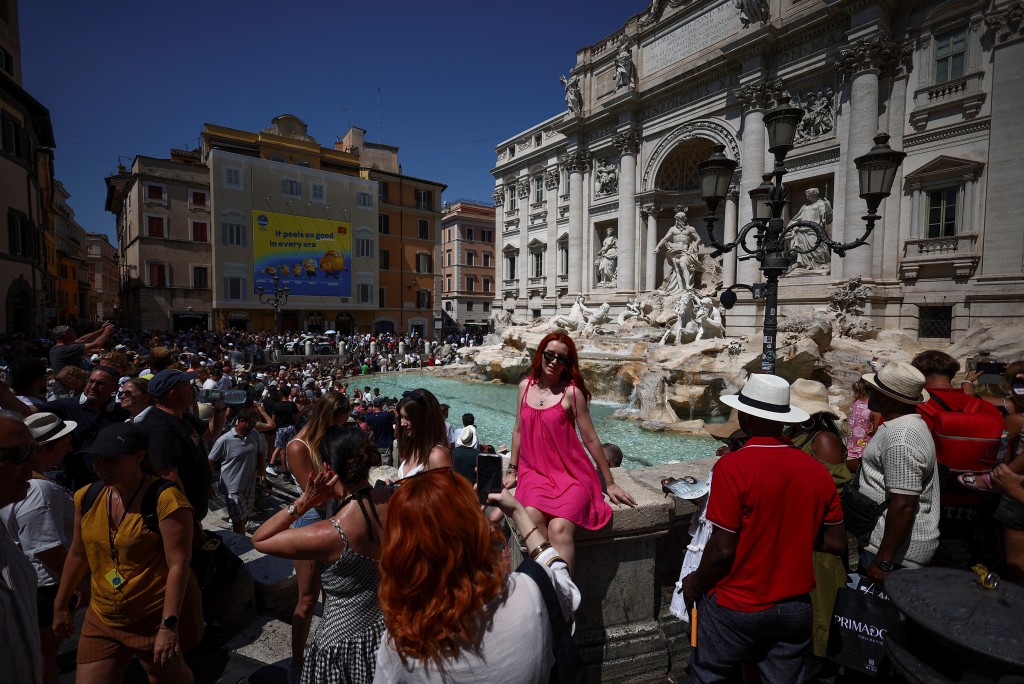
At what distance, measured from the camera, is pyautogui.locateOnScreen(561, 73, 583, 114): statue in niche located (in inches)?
985

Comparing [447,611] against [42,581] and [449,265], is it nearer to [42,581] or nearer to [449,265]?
[42,581]

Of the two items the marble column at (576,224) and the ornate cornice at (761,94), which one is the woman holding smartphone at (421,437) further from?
the marble column at (576,224)

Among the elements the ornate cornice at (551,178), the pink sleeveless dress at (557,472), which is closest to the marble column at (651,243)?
the ornate cornice at (551,178)

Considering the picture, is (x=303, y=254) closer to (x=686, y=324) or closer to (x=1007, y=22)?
(x=686, y=324)

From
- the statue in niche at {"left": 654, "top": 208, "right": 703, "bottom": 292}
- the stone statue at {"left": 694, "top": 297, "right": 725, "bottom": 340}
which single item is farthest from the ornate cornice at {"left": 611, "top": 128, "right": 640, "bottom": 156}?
the stone statue at {"left": 694, "top": 297, "right": 725, "bottom": 340}

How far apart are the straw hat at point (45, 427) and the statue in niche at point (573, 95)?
Result: 2598 centimetres

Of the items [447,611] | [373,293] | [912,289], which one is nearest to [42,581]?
[447,611]

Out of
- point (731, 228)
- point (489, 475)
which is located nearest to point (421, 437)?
point (489, 475)

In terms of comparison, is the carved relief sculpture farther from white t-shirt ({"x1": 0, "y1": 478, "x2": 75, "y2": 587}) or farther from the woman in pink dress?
white t-shirt ({"x1": 0, "y1": 478, "x2": 75, "y2": 587})

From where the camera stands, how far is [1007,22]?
42.5 feet

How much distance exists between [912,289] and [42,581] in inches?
765

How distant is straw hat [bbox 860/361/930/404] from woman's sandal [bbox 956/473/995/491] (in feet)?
2.21

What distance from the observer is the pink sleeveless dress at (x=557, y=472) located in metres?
2.33

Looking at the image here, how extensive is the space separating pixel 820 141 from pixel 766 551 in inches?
746
